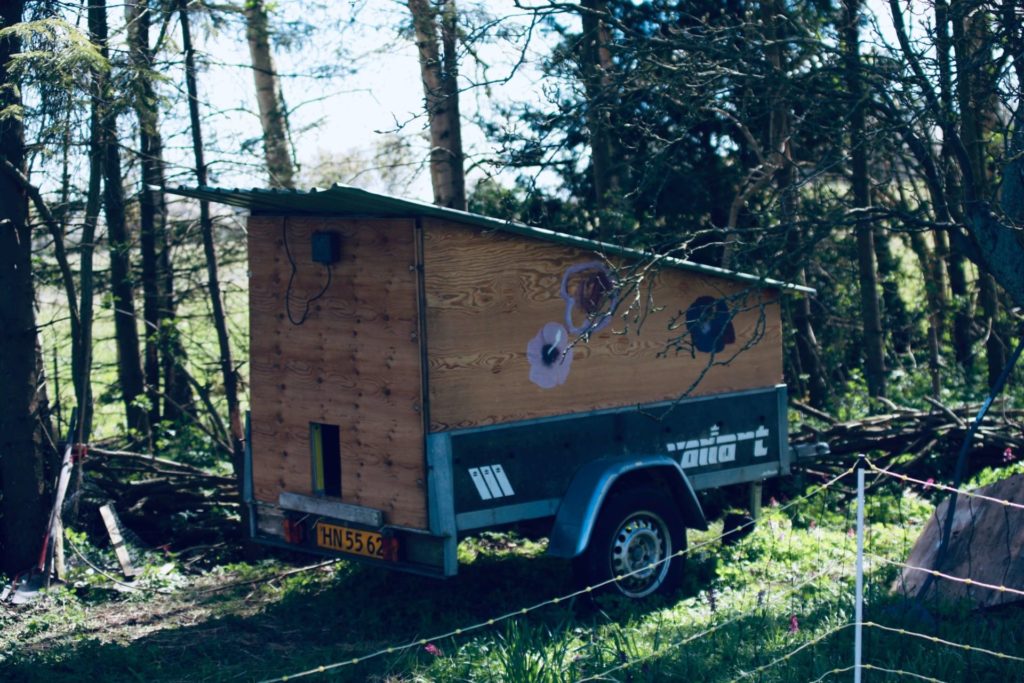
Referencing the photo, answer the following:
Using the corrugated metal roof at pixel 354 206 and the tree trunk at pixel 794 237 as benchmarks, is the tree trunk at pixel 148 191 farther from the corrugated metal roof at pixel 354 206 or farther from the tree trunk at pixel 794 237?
the tree trunk at pixel 794 237

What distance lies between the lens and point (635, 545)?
7441 millimetres

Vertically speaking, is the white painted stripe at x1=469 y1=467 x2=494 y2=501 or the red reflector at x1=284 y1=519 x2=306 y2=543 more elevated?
the white painted stripe at x1=469 y1=467 x2=494 y2=501

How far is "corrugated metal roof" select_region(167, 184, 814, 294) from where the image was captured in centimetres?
614

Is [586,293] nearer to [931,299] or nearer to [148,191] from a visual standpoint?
[148,191]

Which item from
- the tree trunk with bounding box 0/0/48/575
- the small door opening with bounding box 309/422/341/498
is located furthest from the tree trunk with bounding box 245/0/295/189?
the small door opening with bounding box 309/422/341/498

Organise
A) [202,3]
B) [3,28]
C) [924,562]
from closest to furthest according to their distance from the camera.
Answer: [924,562]
[3,28]
[202,3]

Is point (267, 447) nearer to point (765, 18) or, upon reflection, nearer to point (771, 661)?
point (771, 661)

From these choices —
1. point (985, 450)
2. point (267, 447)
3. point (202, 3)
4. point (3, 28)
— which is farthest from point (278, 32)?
point (985, 450)

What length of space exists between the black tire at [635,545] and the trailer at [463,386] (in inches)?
0.6

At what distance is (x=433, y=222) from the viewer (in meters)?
6.52

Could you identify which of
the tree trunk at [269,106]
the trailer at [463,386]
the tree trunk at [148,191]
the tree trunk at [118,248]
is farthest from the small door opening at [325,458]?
the tree trunk at [269,106]

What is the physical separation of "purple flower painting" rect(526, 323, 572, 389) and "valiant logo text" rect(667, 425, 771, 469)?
1.15m

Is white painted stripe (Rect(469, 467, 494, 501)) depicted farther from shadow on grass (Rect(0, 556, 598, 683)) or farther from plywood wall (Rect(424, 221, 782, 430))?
shadow on grass (Rect(0, 556, 598, 683))

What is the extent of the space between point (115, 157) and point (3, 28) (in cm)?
274
